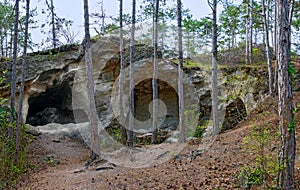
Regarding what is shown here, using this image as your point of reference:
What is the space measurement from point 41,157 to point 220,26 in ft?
51.0

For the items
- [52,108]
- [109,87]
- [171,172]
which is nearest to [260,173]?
[171,172]

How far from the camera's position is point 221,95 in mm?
14320

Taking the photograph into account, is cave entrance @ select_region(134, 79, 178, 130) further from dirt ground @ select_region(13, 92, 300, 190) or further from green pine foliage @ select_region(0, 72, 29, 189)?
green pine foliage @ select_region(0, 72, 29, 189)

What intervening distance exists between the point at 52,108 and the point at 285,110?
18144 mm

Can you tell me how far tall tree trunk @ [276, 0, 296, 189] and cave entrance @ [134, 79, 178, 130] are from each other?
13.0 m

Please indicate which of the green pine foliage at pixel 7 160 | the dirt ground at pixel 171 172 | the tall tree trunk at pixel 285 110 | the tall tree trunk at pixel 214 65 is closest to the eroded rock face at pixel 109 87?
the tall tree trunk at pixel 214 65

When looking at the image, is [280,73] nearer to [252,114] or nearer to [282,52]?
[282,52]

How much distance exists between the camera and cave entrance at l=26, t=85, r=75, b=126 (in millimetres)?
19250

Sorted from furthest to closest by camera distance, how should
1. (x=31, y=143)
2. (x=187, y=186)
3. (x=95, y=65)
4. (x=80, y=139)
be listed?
(x=95, y=65), (x=80, y=139), (x=31, y=143), (x=187, y=186)

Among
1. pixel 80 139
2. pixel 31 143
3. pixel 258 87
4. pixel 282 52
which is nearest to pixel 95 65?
pixel 80 139

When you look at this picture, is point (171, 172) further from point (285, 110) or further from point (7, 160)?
point (7, 160)

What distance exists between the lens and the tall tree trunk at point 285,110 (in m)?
4.66

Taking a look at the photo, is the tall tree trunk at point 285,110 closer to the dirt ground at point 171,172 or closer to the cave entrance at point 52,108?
the dirt ground at point 171,172

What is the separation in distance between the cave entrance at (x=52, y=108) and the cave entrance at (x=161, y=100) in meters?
4.87
